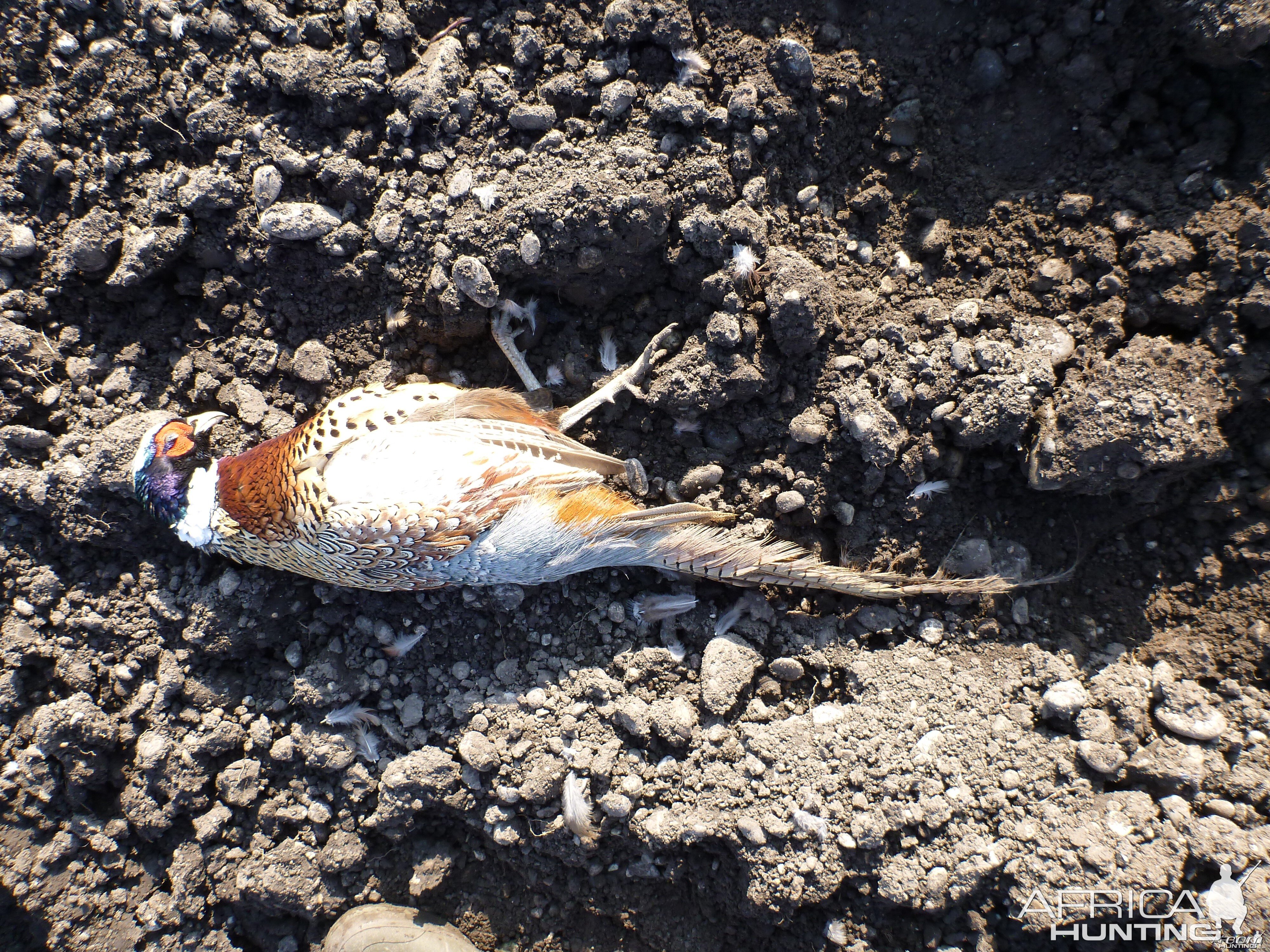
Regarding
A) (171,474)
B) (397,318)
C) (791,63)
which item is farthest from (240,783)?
(791,63)

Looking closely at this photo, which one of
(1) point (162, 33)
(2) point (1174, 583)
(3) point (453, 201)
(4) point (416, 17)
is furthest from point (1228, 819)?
(1) point (162, 33)

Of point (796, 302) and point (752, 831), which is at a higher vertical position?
point (796, 302)

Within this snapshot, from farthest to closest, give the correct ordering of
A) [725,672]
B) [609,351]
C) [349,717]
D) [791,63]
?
[609,351] < [349,717] < [725,672] < [791,63]

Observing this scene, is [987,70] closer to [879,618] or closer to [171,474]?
[879,618]

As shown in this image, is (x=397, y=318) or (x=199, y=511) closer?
(x=199, y=511)

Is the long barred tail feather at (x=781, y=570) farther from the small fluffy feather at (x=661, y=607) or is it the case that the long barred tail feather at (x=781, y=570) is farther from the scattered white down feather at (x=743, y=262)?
the scattered white down feather at (x=743, y=262)

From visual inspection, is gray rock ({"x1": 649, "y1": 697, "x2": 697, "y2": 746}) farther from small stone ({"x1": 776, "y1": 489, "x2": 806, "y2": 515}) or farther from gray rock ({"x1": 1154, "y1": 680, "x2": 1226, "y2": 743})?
gray rock ({"x1": 1154, "y1": 680, "x2": 1226, "y2": 743})

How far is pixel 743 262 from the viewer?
9.89ft

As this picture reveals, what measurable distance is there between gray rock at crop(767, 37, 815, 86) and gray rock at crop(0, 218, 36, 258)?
3524 mm

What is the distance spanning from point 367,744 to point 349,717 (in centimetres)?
16

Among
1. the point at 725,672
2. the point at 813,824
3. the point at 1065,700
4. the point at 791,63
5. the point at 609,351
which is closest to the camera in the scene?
the point at 813,824

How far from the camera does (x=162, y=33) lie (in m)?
3.12

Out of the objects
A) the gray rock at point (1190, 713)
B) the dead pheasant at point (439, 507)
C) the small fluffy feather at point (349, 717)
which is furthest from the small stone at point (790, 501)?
the small fluffy feather at point (349, 717)

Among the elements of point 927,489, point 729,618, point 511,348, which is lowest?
point 729,618
